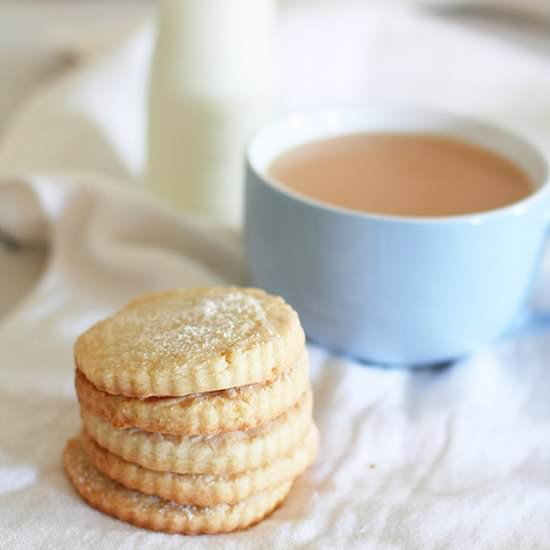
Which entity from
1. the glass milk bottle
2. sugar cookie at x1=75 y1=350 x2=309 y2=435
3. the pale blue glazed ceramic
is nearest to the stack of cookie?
sugar cookie at x1=75 y1=350 x2=309 y2=435

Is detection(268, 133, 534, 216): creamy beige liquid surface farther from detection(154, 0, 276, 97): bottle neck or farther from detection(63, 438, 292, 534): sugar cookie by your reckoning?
detection(63, 438, 292, 534): sugar cookie

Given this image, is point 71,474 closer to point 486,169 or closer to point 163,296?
point 163,296

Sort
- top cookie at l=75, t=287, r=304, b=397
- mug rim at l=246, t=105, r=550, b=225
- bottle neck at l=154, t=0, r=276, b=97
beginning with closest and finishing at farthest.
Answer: top cookie at l=75, t=287, r=304, b=397, mug rim at l=246, t=105, r=550, b=225, bottle neck at l=154, t=0, r=276, b=97

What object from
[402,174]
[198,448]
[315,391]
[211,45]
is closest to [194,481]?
[198,448]

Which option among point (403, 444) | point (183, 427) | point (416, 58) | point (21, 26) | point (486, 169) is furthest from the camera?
point (21, 26)

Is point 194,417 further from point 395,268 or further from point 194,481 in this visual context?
point 395,268

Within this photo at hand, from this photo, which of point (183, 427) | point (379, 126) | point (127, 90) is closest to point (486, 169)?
point (379, 126)
